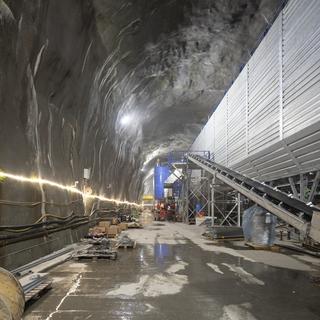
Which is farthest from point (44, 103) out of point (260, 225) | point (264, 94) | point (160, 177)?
point (160, 177)

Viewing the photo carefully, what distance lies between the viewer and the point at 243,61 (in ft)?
61.7

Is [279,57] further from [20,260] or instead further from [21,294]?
[21,294]

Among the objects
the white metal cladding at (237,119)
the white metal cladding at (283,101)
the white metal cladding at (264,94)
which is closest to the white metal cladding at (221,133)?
the white metal cladding at (237,119)

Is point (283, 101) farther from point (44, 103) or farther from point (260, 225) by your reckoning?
point (44, 103)

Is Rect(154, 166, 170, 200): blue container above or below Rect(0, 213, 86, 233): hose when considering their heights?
above

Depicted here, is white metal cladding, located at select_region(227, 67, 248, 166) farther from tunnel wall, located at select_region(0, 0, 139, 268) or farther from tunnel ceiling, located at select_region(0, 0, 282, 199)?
tunnel wall, located at select_region(0, 0, 139, 268)

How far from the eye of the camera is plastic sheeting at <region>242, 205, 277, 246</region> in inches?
431

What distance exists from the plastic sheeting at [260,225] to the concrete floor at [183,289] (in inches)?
73.2

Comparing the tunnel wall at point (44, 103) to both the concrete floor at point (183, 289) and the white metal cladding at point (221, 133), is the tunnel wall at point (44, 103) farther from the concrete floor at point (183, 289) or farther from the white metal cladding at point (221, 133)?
the white metal cladding at point (221, 133)

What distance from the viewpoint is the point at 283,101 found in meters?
11.1

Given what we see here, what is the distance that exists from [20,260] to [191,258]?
3931mm

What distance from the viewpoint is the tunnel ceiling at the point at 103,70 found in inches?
287

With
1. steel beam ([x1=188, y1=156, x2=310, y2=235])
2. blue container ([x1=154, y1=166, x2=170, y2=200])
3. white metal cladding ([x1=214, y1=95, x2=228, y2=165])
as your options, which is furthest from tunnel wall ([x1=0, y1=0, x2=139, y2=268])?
blue container ([x1=154, y1=166, x2=170, y2=200])

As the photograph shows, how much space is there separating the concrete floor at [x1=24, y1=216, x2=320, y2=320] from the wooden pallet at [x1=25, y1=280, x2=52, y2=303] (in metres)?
0.09
